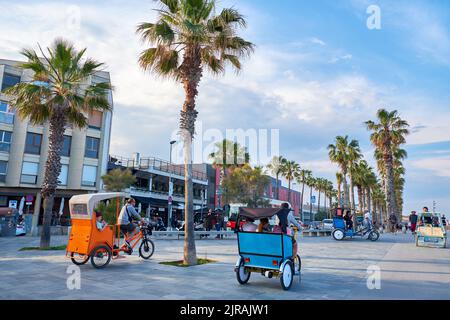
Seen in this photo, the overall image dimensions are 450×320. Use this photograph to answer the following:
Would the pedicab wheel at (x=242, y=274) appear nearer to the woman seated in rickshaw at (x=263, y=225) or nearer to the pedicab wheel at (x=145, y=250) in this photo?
the woman seated in rickshaw at (x=263, y=225)

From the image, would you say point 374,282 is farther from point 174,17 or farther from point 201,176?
point 201,176

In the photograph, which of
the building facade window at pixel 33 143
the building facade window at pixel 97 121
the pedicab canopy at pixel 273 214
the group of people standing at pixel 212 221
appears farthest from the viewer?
the building facade window at pixel 97 121

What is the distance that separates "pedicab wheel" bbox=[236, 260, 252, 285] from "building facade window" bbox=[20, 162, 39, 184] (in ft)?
103

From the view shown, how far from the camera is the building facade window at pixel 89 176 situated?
1432 inches

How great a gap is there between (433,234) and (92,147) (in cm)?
3141

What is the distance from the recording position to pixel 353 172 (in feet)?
157

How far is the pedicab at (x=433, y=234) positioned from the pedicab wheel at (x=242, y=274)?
45.8ft

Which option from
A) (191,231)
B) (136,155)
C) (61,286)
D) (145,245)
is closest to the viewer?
(61,286)

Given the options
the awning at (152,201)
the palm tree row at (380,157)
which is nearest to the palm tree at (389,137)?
the palm tree row at (380,157)

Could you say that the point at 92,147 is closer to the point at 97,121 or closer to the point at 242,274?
the point at 97,121

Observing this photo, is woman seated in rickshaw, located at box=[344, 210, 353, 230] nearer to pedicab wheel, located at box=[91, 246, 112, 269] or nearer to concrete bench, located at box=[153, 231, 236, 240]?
concrete bench, located at box=[153, 231, 236, 240]

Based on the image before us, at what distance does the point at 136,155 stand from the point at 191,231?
37008 millimetres

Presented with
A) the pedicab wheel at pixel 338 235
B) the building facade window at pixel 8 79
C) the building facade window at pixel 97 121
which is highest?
the building facade window at pixel 8 79
